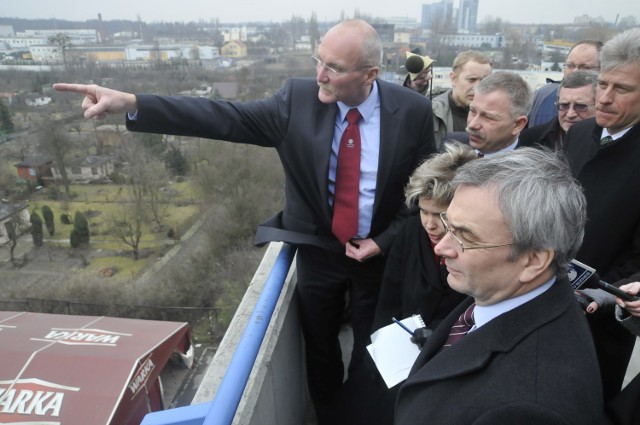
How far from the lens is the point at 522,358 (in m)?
0.94

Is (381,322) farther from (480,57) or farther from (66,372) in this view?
(66,372)

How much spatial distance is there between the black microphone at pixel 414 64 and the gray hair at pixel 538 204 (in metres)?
2.32

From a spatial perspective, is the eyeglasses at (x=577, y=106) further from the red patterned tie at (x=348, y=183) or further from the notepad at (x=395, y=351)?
the notepad at (x=395, y=351)

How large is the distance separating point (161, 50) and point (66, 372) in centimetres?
4006

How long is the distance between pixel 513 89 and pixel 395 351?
4.49 feet

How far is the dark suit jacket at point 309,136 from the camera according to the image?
1.88 metres

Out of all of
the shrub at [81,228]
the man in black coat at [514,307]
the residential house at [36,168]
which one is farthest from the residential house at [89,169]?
the man in black coat at [514,307]

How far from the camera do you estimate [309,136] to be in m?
1.95

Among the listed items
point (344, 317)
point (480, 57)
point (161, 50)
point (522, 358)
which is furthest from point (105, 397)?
point (161, 50)

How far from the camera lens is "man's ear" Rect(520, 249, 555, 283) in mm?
1012

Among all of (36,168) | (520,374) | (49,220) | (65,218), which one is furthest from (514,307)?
(36,168)

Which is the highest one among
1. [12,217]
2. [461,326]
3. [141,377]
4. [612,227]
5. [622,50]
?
[622,50]

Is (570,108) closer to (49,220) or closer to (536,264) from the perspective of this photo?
(536,264)

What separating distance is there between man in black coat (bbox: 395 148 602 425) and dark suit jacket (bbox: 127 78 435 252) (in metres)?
0.90
